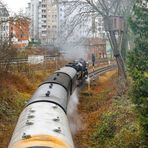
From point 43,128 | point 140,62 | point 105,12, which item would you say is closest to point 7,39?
point 105,12

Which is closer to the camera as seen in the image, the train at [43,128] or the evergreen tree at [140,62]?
the train at [43,128]

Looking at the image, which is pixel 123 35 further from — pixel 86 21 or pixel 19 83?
pixel 19 83

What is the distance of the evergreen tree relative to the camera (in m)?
10.6

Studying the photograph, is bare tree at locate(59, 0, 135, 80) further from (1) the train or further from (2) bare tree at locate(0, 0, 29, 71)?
(1) the train

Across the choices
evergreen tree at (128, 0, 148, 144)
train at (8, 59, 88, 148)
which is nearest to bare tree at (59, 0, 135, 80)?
evergreen tree at (128, 0, 148, 144)

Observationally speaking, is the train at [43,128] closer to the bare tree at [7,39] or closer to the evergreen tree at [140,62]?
the evergreen tree at [140,62]

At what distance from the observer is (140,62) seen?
1119 cm

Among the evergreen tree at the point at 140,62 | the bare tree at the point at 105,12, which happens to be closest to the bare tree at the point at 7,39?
the bare tree at the point at 105,12

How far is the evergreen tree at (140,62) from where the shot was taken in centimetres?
1060

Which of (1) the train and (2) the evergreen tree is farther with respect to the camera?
(2) the evergreen tree

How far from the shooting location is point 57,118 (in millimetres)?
9211

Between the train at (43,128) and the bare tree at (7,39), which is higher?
the bare tree at (7,39)

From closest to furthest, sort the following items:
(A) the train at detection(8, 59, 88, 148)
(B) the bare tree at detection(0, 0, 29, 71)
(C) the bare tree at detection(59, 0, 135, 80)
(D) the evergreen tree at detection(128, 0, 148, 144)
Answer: (A) the train at detection(8, 59, 88, 148) < (D) the evergreen tree at detection(128, 0, 148, 144) < (B) the bare tree at detection(0, 0, 29, 71) < (C) the bare tree at detection(59, 0, 135, 80)

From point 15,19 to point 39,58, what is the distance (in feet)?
47.5
